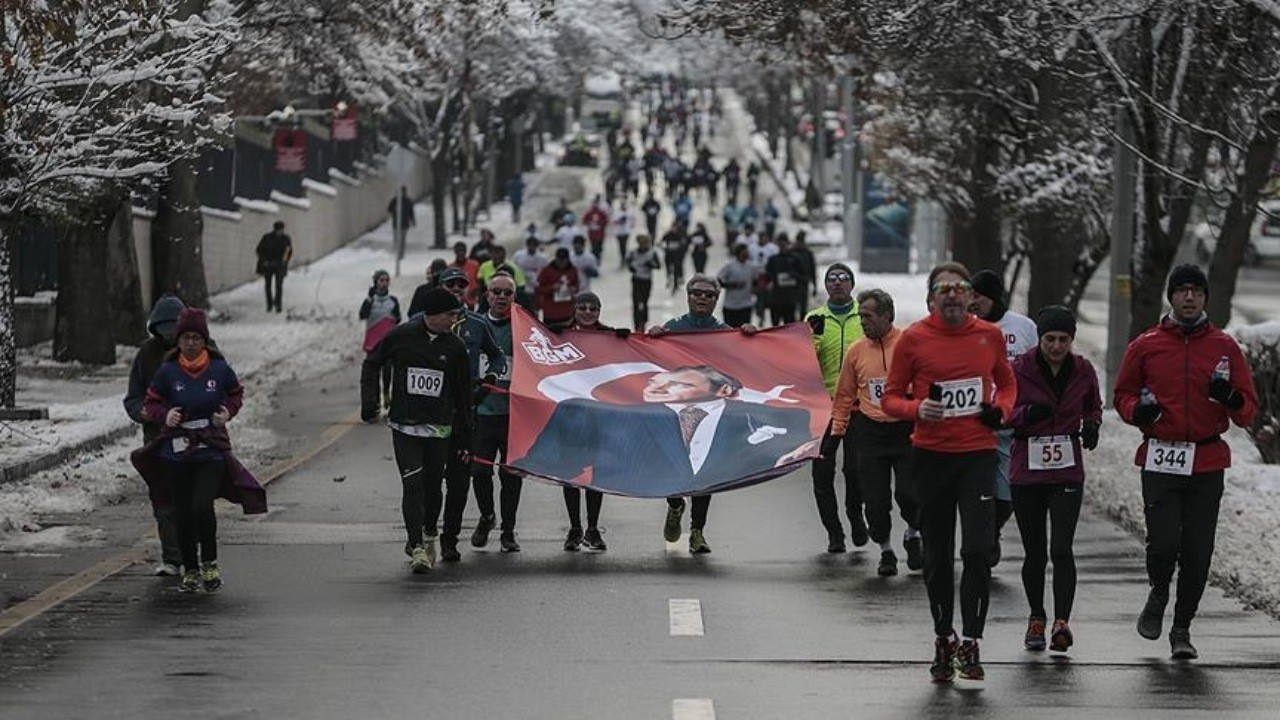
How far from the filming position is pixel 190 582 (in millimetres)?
14422

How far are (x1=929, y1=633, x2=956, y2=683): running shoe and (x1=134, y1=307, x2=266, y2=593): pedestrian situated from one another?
175 inches

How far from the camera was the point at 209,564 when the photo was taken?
14555 mm

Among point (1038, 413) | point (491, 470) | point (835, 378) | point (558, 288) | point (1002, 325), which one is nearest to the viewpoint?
point (1038, 413)

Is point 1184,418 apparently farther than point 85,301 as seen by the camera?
No

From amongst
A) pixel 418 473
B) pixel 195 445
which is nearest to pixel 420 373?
pixel 418 473

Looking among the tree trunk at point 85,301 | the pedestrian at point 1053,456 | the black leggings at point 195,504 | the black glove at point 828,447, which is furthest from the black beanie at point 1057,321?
the tree trunk at point 85,301

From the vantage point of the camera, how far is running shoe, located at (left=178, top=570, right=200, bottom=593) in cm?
1442

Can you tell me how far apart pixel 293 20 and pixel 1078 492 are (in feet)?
78.9

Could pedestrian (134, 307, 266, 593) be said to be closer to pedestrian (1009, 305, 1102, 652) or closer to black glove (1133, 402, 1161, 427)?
pedestrian (1009, 305, 1102, 652)

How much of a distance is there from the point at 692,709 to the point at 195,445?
454 cm

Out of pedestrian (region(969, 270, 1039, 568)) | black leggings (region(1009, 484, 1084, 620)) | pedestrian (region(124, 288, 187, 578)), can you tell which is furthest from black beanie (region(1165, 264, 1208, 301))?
pedestrian (region(124, 288, 187, 578))

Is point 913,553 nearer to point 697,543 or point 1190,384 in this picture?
point 697,543

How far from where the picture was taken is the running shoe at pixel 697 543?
1650cm

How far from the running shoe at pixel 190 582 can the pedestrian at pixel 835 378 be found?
396cm
